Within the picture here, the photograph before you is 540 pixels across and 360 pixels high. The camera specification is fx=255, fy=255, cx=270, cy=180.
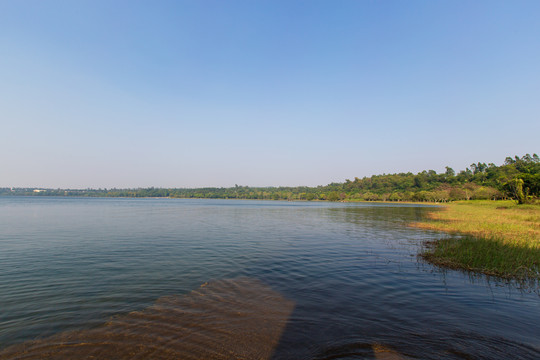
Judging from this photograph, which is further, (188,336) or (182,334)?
(182,334)

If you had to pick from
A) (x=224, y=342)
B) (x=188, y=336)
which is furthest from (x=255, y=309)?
(x=188, y=336)

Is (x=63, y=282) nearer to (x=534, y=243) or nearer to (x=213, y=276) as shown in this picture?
(x=213, y=276)

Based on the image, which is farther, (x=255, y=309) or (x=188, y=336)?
(x=255, y=309)

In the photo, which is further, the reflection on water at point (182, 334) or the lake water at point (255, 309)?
the lake water at point (255, 309)

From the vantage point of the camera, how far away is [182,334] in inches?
305

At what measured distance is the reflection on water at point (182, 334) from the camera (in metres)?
6.82

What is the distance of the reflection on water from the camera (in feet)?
22.4

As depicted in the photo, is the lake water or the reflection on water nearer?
the reflection on water

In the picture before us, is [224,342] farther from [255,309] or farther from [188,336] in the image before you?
[255,309]

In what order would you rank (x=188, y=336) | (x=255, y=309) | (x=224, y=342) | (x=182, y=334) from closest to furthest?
(x=224, y=342) < (x=188, y=336) < (x=182, y=334) < (x=255, y=309)

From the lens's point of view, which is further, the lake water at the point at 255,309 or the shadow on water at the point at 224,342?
the lake water at the point at 255,309

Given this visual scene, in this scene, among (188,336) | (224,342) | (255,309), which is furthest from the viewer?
(255,309)

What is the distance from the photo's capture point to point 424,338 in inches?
300

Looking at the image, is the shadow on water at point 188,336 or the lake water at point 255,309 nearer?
the shadow on water at point 188,336
